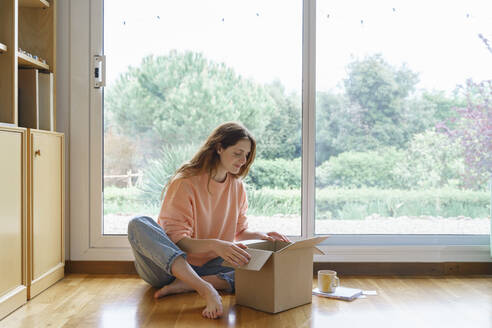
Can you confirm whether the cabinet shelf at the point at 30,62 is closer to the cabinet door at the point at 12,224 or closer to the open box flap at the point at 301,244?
the cabinet door at the point at 12,224

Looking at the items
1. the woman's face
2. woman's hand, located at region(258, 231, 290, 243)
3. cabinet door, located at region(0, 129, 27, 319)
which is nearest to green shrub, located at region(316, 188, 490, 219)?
woman's hand, located at region(258, 231, 290, 243)

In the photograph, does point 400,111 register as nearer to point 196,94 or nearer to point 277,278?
point 196,94

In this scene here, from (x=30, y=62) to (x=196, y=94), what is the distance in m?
0.84

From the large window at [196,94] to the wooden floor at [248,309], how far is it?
0.56 metres

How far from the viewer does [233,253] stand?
2.02 metres

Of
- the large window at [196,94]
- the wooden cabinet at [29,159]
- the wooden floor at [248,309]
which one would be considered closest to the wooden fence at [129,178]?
the large window at [196,94]

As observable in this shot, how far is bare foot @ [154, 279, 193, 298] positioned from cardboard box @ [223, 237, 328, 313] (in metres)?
0.28

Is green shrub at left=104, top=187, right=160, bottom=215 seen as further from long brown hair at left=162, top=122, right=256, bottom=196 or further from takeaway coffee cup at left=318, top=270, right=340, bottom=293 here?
takeaway coffee cup at left=318, top=270, right=340, bottom=293

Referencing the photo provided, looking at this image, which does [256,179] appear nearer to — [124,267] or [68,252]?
[124,267]

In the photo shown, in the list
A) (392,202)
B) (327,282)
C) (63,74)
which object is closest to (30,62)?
(63,74)

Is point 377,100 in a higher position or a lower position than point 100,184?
higher

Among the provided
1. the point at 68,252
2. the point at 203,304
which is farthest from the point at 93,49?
the point at 203,304

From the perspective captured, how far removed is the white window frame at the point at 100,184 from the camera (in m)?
2.71

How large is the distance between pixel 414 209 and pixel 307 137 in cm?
71
